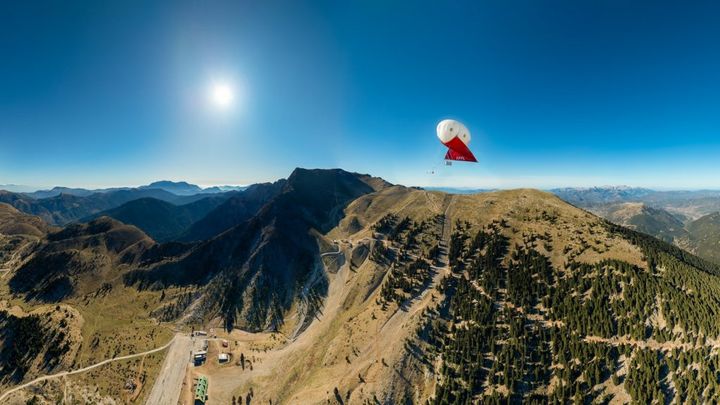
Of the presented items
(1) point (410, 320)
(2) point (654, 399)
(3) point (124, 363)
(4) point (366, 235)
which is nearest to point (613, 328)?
(2) point (654, 399)

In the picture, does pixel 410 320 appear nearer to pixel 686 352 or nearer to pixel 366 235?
pixel 686 352

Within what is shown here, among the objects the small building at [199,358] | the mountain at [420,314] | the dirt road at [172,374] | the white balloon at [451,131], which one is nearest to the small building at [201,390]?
the mountain at [420,314]

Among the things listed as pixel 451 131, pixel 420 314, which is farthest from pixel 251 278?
pixel 451 131

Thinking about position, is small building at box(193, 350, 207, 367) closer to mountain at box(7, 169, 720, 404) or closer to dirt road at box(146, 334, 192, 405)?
dirt road at box(146, 334, 192, 405)

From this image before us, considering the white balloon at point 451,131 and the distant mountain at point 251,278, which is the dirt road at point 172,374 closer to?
the distant mountain at point 251,278

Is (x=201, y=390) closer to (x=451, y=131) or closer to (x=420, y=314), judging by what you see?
(x=420, y=314)

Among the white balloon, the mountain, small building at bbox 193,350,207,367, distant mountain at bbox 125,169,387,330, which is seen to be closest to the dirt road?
small building at bbox 193,350,207,367
